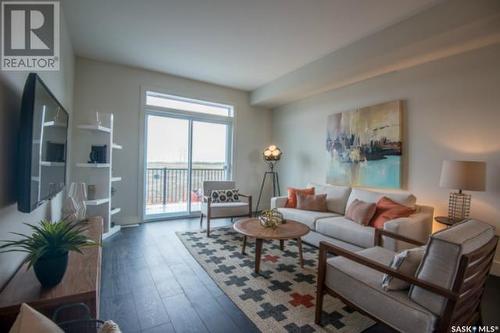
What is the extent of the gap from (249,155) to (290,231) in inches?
123

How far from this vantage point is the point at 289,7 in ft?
8.16

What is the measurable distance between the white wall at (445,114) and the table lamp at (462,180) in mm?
195

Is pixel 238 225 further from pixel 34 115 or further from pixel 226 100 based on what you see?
pixel 226 100

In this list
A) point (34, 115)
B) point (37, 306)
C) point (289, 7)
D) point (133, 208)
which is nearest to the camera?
point (37, 306)

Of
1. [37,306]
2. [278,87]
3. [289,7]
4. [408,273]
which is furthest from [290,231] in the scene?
[278,87]

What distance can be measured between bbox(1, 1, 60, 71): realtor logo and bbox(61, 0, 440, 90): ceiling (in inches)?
15.5

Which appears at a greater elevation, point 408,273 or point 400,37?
point 400,37

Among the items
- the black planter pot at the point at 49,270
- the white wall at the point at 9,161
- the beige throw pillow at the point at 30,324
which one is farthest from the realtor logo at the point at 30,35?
the beige throw pillow at the point at 30,324

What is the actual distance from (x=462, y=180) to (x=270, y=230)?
207 cm

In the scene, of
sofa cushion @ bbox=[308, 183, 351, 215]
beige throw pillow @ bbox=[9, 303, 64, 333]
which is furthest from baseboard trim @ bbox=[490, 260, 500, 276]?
beige throw pillow @ bbox=[9, 303, 64, 333]

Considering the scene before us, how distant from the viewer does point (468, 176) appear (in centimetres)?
249

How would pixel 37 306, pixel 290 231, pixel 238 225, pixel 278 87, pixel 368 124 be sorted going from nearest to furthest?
pixel 37 306 → pixel 290 231 → pixel 238 225 → pixel 368 124 → pixel 278 87

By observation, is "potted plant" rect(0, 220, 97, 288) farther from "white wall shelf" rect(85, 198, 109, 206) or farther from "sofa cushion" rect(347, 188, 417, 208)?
"sofa cushion" rect(347, 188, 417, 208)

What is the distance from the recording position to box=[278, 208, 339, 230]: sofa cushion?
336 centimetres
